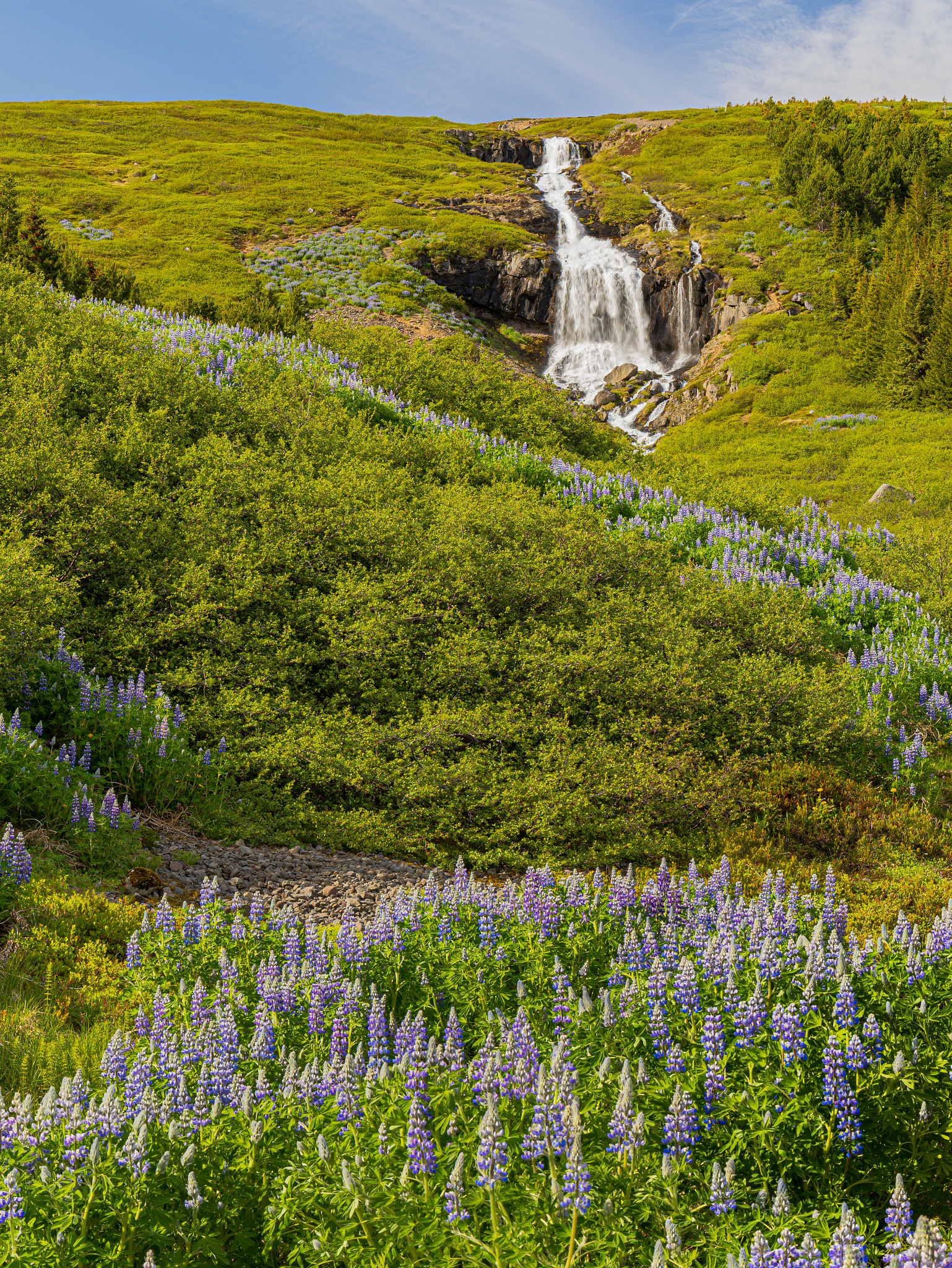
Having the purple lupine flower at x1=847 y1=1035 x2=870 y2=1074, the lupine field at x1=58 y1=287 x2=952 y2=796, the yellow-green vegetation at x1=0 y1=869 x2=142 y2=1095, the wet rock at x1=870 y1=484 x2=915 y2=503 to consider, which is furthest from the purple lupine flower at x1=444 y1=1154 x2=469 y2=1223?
the wet rock at x1=870 y1=484 x2=915 y2=503

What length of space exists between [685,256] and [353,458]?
54.6m

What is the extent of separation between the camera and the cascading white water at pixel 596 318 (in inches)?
2149

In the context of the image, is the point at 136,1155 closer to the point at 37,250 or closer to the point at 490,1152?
the point at 490,1152

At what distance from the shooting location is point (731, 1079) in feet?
11.2

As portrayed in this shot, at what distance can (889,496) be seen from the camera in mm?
29328

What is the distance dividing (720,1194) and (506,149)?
118070mm

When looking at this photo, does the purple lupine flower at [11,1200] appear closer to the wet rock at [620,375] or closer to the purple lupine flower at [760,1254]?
the purple lupine flower at [760,1254]

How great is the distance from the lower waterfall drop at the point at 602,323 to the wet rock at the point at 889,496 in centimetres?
2199

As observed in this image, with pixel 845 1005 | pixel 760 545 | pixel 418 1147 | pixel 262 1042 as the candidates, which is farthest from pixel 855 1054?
pixel 760 545

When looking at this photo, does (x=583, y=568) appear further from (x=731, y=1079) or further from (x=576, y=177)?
(x=576, y=177)

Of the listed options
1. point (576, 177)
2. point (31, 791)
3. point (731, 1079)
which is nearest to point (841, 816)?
point (731, 1079)

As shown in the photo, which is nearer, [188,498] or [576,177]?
[188,498]

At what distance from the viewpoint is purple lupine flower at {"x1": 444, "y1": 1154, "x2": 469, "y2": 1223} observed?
2.55 metres

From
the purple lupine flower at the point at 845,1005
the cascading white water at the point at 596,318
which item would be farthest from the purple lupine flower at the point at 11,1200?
the cascading white water at the point at 596,318
